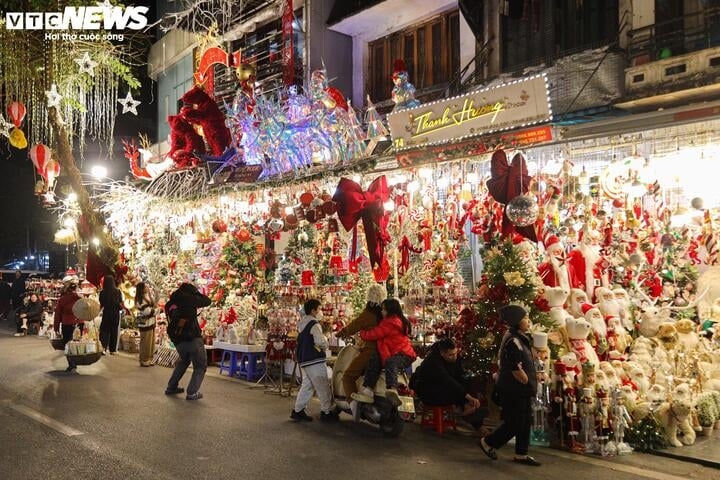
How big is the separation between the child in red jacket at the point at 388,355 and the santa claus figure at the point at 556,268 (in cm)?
245

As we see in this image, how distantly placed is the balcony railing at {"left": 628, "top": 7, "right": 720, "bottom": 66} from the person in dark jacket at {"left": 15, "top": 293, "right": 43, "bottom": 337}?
18664 mm

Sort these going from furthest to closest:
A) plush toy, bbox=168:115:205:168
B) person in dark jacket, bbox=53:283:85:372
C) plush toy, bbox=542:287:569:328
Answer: plush toy, bbox=168:115:205:168 < person in dark jacket, bbox=53:283:85:372 < plush toy, bbox=542:287:569:328

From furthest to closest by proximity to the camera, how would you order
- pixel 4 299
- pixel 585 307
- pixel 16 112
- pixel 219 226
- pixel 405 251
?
pixel 4 299 < pixel 16 112 < pixel 219 226 < pixel 405 251 < pixel 585 307

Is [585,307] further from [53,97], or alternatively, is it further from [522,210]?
[53,97]

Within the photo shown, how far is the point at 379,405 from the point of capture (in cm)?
795

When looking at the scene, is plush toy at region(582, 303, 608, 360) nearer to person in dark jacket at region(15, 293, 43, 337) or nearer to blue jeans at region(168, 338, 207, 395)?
blue jeans at region(168, 338, 207, 395)

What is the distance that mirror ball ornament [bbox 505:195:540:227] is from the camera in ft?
26.9

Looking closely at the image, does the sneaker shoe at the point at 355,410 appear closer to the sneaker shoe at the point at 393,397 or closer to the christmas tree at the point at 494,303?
the sneaker shoe at the point at 393,397

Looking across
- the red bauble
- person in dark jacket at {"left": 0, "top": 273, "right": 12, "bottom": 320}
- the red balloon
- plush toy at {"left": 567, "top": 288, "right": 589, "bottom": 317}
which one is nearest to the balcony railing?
plush toy at {"left": 567, "top": 288, "right": 589, "bottom": 317}

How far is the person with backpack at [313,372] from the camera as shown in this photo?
862cm

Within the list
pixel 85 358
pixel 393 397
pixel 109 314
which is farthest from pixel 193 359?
pixel 109 314

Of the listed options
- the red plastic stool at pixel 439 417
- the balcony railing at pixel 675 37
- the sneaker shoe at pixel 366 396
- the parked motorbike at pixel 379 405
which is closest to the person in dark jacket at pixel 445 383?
the red plastic stool at pixel 439 417

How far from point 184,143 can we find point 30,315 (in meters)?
8.83

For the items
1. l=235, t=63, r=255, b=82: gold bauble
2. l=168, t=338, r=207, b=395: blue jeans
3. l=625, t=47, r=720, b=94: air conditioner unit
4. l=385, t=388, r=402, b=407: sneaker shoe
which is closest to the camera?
l=385, t=388, r=402, b=407: sneaker shoe
